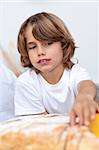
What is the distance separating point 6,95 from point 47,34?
26 centimetres

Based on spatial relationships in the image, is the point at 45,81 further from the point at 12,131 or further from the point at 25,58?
the point at 12,131

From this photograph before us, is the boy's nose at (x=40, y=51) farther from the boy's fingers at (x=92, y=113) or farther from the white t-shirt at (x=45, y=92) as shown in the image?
the boy's fingers at (x=92, y=113)

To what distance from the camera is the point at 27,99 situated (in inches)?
41.9

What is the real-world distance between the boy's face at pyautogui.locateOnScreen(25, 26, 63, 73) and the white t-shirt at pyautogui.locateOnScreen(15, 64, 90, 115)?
7 cm

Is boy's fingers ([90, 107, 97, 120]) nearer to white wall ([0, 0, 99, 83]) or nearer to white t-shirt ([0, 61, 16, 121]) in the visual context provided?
white t-shirt ([0, 61, 16, 121])

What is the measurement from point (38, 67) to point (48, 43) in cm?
8

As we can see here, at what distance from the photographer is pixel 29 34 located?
991 millimetres

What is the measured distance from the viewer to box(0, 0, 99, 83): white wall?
151cm

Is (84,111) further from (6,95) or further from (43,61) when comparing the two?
(6,95)

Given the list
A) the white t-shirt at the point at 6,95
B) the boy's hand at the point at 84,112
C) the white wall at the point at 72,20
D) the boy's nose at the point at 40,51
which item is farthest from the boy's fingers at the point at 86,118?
the white wall at the point at 72,20

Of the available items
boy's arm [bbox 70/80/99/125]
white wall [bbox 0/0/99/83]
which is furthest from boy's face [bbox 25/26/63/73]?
white wall [bbox 0/0/99/83]

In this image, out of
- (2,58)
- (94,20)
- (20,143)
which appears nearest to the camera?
(20,143)

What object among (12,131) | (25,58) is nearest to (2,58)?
(25,58)

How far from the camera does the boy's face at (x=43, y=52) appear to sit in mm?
970
